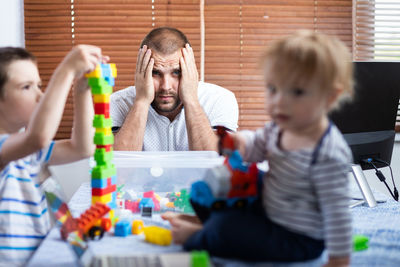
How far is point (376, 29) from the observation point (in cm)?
248

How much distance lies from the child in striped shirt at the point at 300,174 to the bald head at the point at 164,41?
40.8 inches

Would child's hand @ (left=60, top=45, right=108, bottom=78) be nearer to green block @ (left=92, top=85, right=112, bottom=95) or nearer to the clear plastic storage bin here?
green block @ (left=92, top=85, right=112, bottom=95)

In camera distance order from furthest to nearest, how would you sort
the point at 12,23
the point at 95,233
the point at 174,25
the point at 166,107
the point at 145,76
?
the point at 174,25
the point at 12,23
the point at 166,107
the point at 145,76
the point at 95,233

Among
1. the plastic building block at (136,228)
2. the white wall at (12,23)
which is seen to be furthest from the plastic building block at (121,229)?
the white wall at (12,23)

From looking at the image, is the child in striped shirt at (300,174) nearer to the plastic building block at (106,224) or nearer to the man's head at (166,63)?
the plastic building block at (106,224)

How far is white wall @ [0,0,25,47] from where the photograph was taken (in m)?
2.16

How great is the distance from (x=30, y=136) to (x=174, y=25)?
1.69 m

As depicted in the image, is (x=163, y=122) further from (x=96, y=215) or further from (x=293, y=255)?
(x=293, y=255)

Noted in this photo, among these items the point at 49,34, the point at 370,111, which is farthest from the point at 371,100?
the point at 49,34

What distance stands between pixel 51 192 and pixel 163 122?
0.97 metres

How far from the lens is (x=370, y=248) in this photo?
0.87m

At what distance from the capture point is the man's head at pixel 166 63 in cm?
172

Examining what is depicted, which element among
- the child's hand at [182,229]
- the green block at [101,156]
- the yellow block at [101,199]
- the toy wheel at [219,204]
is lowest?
the child's hand at [182,229]

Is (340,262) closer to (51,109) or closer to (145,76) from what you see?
(51,109)
